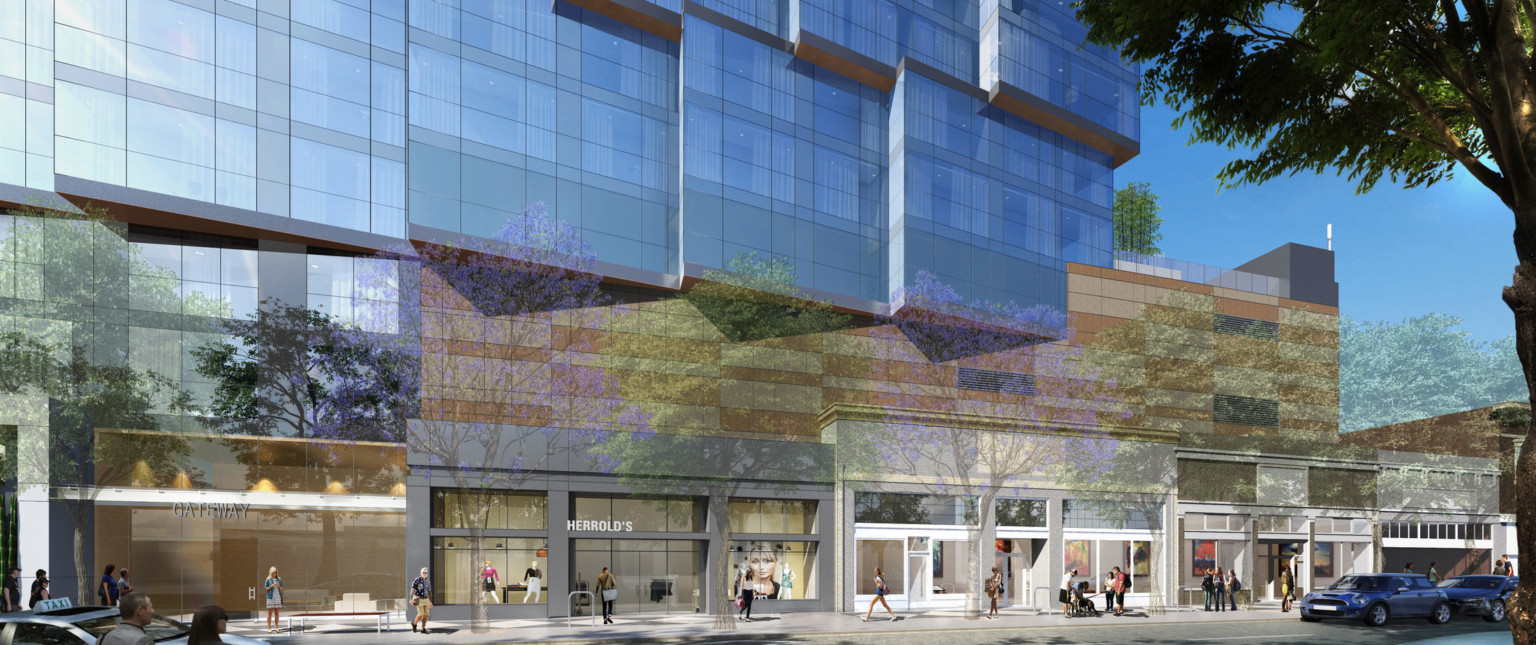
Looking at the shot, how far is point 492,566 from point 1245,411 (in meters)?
40.6

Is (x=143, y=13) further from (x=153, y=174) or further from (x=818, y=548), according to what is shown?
(x=818, y=548)

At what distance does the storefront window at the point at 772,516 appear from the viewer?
32938 mm

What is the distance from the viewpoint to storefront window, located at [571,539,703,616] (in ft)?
102

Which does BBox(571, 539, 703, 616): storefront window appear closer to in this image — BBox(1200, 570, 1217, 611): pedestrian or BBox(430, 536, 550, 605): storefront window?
BBox(430, 536, 550, 605): storefront window

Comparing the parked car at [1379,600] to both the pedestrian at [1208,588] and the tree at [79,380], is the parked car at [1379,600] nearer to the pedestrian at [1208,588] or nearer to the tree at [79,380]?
the pedestrian at [1208,588]

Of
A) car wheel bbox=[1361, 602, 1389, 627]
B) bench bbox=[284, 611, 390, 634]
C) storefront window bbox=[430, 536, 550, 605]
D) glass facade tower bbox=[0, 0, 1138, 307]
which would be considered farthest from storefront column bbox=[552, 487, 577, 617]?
car wheel bbox=[1361, 602, 1389, 627]

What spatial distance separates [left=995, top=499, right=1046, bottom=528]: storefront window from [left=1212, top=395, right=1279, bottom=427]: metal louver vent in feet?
61.6

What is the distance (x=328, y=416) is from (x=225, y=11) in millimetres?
14809

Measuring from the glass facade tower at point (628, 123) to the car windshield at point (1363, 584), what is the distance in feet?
62.9

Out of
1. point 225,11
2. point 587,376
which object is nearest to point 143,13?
point 225,11

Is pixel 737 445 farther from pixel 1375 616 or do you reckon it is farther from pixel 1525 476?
pixel 1525 476

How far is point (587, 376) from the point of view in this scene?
37.8 metres

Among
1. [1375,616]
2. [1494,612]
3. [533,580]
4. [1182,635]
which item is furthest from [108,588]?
[1494,612]

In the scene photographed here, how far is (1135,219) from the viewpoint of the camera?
68250 millimetres
